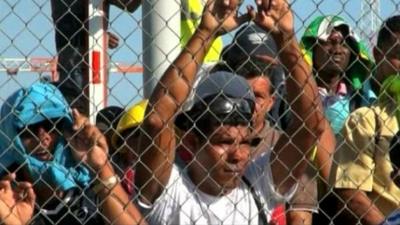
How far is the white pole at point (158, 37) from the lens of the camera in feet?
17.6

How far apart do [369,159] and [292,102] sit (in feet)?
1.82

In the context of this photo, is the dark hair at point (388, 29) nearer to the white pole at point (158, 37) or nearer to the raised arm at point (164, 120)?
the white pole at point (158, 37)

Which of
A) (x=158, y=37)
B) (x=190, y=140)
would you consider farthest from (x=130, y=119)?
(x=190, y=140)

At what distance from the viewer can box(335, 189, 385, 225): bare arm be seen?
4.95 m

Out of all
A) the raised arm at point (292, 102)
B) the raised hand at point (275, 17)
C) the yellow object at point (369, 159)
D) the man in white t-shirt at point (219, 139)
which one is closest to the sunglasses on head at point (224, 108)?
the man in white t-shirt at point (219, 139)

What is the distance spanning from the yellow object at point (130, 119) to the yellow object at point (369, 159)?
0.82 m

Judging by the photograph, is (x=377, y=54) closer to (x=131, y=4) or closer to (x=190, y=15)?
(x=190, y=15)

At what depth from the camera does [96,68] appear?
554 cm

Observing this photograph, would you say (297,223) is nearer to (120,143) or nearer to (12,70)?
(120,143)

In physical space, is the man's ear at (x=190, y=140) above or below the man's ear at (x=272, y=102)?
above

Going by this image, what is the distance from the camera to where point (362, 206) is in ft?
16.4

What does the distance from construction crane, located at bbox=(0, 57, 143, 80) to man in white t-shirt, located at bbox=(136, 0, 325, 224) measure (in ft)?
1.47

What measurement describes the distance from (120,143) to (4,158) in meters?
0.62

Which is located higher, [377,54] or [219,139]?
[219,139]
